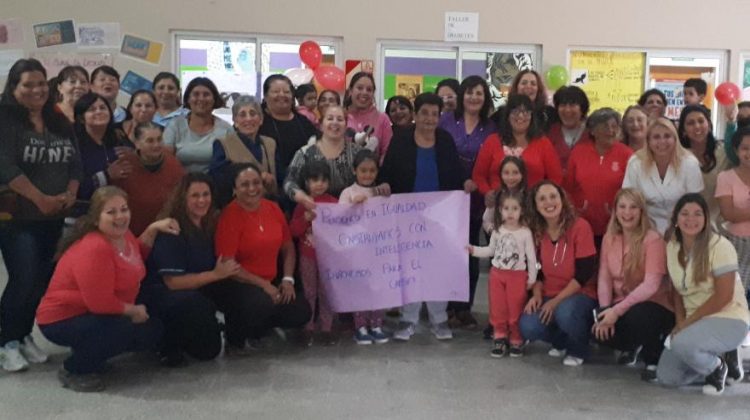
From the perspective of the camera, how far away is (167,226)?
11.0ft

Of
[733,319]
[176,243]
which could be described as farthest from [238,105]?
[733,319]

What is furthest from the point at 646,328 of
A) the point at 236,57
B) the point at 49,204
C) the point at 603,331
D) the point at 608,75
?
the point at 236,57

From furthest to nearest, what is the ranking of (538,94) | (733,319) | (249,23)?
(249,23) → (538,94) → (733,319)

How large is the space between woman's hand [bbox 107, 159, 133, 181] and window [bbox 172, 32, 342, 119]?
147 inches

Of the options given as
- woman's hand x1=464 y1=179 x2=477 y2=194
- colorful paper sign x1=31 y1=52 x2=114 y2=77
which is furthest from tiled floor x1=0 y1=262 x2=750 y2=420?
colorful paper sign x1=31 y1=52 x2=114 y2=77

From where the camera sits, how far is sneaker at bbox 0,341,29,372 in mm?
3398

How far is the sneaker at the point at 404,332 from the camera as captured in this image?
4.04m

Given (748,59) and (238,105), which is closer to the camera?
(238,105)

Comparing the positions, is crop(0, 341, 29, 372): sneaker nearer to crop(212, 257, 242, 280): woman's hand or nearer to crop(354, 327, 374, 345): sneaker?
crop(212, 257, 242, 280): woman's hand

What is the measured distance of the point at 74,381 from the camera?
3.19m

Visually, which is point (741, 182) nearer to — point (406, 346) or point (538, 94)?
point (538, 94)

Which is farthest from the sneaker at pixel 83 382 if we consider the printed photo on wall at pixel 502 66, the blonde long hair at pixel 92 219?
the printed photo on wall at pixel 502 66

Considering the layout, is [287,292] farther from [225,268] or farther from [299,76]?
[299,76]

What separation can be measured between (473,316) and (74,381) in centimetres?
251
